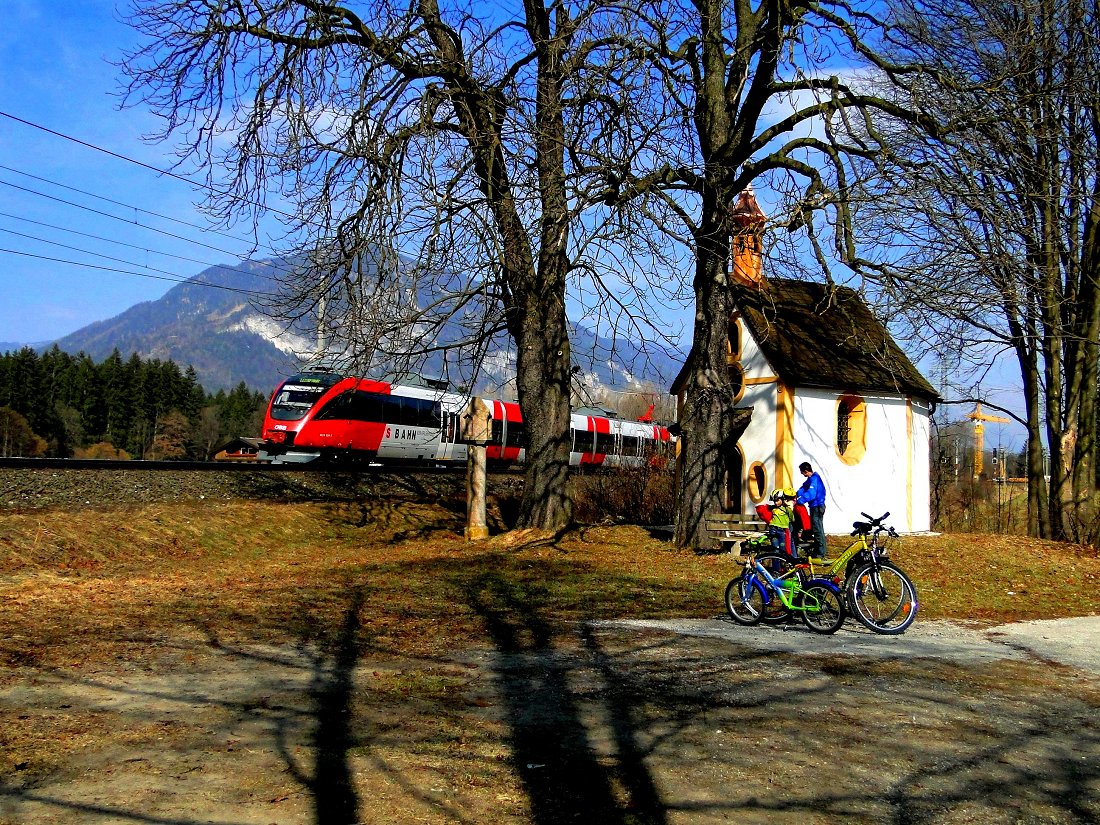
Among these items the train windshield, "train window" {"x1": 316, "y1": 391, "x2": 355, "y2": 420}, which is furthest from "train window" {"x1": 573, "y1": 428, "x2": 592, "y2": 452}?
the train windshield

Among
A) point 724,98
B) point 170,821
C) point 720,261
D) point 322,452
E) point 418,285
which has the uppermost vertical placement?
point 724,98

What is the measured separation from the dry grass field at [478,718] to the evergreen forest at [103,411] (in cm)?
6510

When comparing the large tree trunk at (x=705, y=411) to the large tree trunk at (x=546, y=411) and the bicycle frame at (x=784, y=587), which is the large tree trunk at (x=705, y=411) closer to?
the large tree trunk at (x=546, y=411)

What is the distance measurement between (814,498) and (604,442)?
3164 cm

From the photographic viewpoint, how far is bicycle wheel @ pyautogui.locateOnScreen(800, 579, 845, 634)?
10.4 m

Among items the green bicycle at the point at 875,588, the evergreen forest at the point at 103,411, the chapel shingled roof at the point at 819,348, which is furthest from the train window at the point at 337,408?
the evergreen forest at the point at 103,411

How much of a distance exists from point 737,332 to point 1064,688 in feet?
61.9

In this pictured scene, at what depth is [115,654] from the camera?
27.8 ft

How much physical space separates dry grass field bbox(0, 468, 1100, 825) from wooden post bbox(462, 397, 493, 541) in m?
5.96

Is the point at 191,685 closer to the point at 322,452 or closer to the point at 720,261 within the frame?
the point at 720,261

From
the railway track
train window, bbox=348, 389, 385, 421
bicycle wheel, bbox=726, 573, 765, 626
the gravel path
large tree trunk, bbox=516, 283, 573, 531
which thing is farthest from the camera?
train window, bbox=348, 389, 385, 421

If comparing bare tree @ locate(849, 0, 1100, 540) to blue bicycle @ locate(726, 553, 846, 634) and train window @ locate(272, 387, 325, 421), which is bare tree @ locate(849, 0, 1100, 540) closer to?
blue bicycle @ locate(726, 553, 846, 634)

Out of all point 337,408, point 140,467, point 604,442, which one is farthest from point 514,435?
point 140,467

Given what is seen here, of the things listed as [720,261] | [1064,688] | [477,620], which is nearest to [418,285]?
[720,261]
